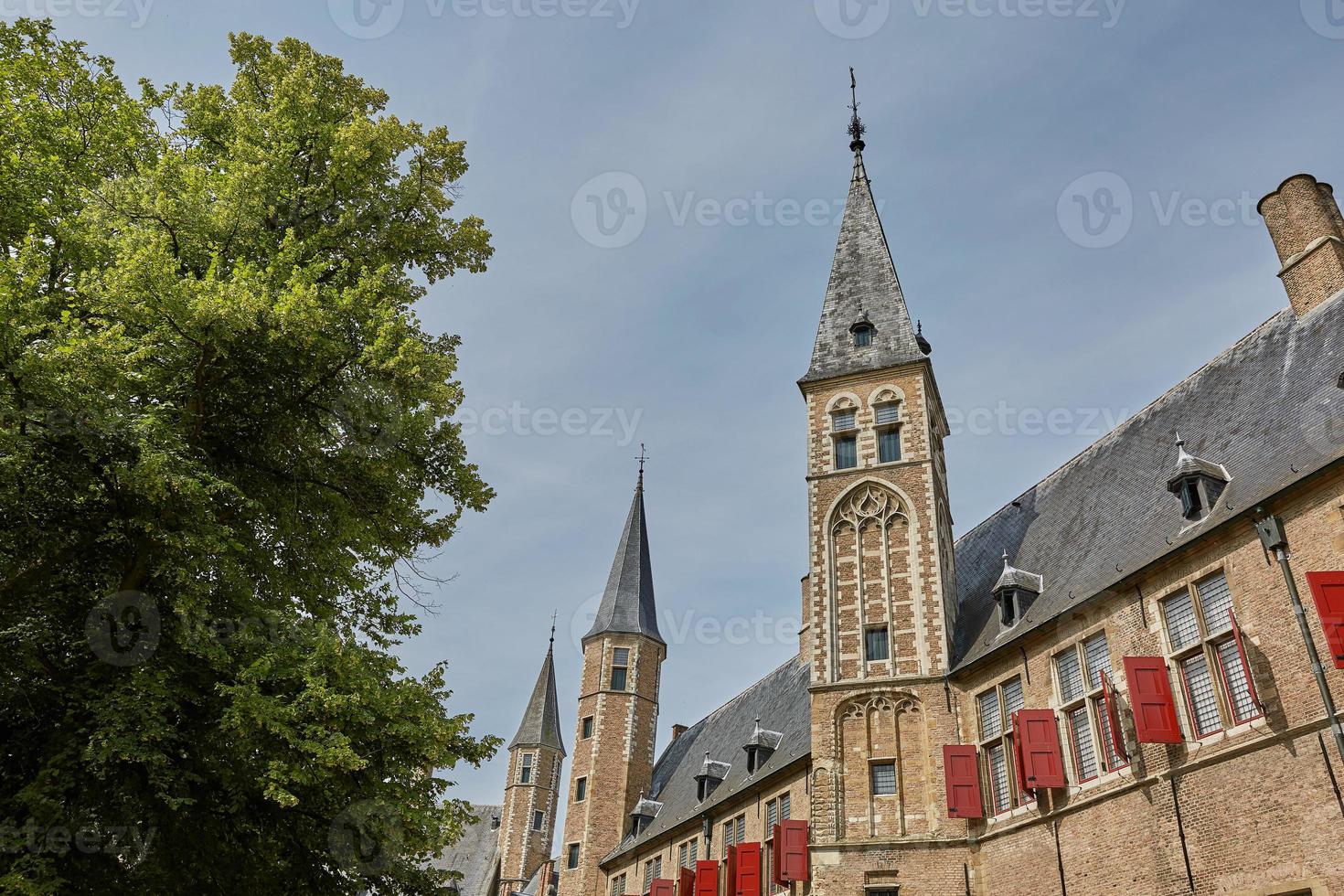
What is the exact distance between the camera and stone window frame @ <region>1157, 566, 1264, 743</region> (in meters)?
12.1

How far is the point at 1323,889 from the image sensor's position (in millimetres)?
10484

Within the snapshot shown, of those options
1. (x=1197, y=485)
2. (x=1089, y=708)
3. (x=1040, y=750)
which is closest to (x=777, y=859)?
(x=1040, y=750)

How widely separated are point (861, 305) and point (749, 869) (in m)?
14.0

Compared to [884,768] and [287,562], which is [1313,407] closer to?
[884,768]

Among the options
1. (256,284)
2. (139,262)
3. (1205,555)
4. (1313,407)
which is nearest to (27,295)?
(139,262)

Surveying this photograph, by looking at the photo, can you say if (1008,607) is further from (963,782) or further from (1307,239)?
(1307,239)

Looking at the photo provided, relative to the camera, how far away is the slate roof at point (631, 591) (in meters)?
37.5

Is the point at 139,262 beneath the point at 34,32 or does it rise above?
beneath

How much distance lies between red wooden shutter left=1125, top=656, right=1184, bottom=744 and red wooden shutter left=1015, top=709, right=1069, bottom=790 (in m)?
1.84

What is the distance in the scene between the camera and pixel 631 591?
128 feet

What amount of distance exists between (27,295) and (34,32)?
13.6ft

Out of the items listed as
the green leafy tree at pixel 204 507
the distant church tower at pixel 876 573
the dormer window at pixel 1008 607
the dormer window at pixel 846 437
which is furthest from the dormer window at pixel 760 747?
the green leafy tree at pixel 204 507

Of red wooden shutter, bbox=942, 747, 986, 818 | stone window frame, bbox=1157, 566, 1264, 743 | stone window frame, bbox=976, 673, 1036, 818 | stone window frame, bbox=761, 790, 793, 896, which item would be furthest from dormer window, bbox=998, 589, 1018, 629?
stone window frame, bbox=761, 790, 793, 896

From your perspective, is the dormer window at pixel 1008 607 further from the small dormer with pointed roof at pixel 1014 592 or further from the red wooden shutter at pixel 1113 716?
the red wooden shutter at pixel 1113 716
